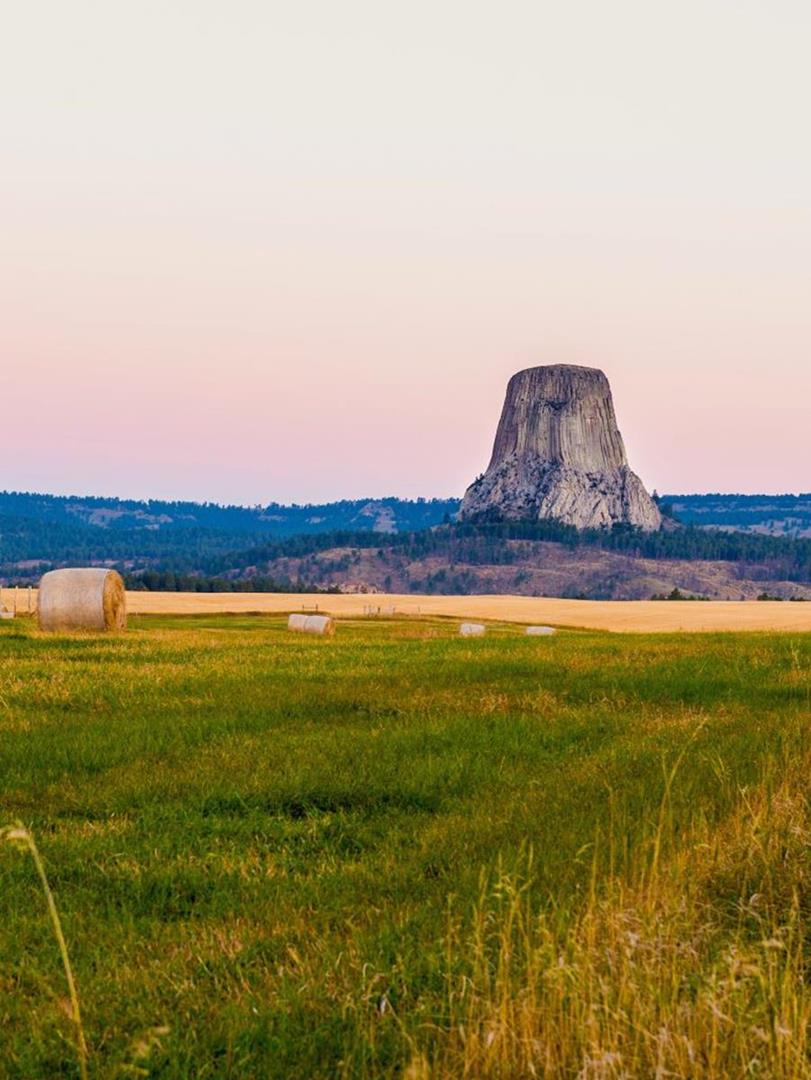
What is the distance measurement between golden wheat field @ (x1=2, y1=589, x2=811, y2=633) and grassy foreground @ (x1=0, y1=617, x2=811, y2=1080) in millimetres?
61684

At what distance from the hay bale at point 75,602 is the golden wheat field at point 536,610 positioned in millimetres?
37625

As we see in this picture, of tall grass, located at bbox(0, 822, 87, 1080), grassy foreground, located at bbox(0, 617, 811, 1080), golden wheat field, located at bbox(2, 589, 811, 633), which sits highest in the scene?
tall grass, located at bbox(0, 822, 87, 1080)

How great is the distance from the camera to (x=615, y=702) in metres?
17.3

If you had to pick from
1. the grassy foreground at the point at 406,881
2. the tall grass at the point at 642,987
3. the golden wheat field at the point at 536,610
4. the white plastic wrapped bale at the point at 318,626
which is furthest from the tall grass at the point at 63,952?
the golden wheat field at the point at 536,610

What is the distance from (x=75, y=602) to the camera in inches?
1517

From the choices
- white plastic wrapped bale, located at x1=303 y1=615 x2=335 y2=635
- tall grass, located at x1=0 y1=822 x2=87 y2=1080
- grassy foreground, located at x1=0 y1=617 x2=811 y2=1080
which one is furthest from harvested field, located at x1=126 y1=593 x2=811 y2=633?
tall grass, located at x1=0 y1=822 x2=87 y2=1080

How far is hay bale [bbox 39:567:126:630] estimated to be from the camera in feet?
126

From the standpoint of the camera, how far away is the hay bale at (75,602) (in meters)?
38.5

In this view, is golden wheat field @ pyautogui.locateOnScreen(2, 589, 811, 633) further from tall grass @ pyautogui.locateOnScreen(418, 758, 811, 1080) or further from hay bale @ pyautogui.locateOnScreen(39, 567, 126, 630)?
tall grass @ pyautogui.locateOnScreen(418, 758, 811, 1080)

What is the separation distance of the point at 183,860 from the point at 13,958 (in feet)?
6.71

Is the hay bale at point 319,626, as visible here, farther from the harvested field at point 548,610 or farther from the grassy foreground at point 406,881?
the grassy foreground at point 406,881

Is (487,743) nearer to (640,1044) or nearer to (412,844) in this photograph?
(412,844)

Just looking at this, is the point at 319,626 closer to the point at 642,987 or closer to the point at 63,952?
the point at 642,987

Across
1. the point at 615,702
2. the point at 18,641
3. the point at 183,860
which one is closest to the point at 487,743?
the point at 615,702
